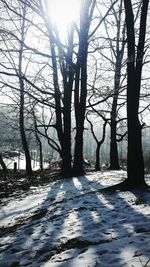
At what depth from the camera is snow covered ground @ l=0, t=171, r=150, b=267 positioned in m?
4.45

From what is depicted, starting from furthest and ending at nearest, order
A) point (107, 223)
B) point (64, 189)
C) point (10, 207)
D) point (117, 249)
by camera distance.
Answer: point (64, 189) < point (10, 207) < point (107, 223) < point (117, 249)

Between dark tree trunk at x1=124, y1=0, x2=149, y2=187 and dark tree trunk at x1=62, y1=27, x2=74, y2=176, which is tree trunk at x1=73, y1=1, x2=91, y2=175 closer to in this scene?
dark tree trunk at x1=62, y1=27, x2=74, y2=176

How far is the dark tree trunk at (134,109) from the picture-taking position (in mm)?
9680

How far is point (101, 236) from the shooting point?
5332 millimetres

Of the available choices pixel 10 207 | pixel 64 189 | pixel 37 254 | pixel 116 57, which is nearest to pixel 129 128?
pixel 64 189

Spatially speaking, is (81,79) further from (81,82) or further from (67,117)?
(67,117)

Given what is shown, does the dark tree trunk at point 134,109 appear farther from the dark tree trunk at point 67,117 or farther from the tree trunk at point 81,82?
the dark tree trunk at point 67,117

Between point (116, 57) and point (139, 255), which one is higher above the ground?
point (116, 57)

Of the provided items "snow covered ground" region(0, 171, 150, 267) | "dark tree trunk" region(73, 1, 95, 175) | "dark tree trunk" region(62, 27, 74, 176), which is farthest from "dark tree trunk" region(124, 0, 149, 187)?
"dark tree trunk" region(62, 27, 74, 176)

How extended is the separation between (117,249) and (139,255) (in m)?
0.44

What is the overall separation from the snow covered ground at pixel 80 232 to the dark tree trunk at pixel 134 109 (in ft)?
3.29

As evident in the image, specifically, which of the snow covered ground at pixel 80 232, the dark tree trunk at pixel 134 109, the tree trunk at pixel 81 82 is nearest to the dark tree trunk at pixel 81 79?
the tree trunk at pixel 81 82

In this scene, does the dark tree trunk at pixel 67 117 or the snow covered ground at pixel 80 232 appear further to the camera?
the dark tree trunk at pixel 67 117

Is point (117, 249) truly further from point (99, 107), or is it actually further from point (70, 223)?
point (99, 107)
